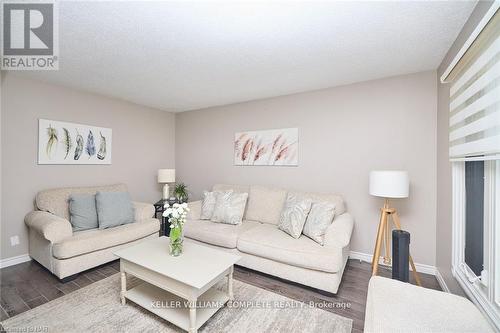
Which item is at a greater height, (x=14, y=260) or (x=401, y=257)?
(x=401, y=257)

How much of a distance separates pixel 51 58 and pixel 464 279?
14.2 ft

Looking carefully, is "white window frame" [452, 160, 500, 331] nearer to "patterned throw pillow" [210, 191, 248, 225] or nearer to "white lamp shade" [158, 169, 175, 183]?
"patterned throw pillow" [210, 191, 248, 225]

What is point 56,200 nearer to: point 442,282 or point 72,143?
point 72,143

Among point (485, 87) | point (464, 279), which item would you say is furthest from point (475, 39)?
point (464, 279)

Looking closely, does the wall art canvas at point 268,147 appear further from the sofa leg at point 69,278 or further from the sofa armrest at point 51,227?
the sofa leg at point 69,278

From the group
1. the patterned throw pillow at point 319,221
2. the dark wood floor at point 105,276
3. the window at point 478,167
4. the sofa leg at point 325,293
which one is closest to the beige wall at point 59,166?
the dark wood floor at point 105,276

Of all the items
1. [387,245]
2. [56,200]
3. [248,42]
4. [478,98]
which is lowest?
[387,245]

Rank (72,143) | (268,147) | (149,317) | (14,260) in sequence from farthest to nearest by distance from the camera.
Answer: (268,147) → (72,143) → (14,260) → (149,317)

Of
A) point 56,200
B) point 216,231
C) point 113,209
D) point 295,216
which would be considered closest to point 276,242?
point 295,216

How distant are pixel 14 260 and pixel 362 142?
4.65 metres

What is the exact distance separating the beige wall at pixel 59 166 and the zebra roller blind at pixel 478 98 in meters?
4.36

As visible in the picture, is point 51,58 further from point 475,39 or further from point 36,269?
point 475,39

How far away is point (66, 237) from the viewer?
2414mm

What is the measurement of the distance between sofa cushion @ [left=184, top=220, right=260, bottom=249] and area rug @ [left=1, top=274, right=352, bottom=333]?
67 cm
